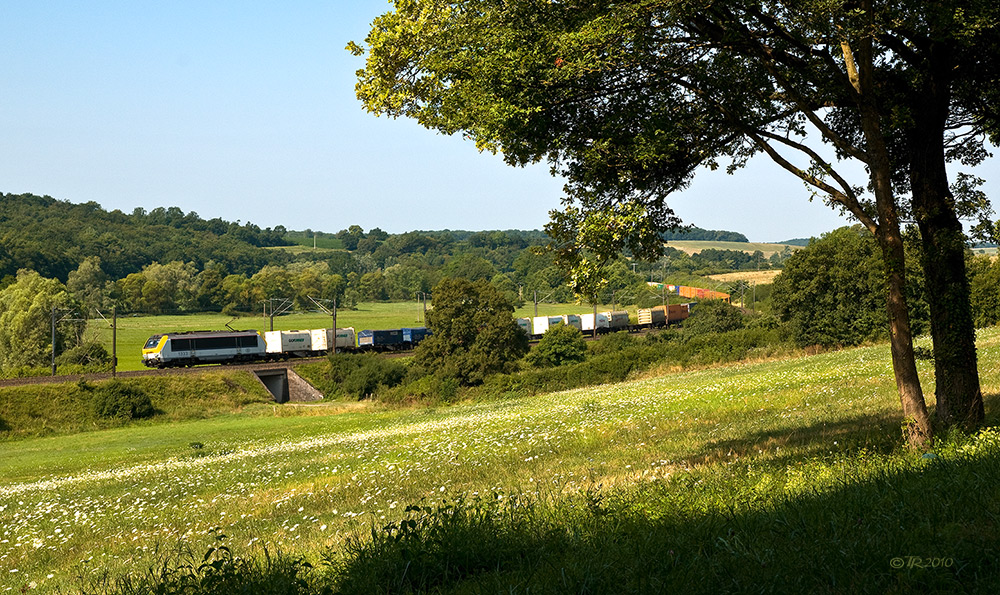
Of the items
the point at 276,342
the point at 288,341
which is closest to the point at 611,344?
the point at 288,341

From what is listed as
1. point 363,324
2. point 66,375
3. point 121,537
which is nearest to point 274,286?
point 363,324

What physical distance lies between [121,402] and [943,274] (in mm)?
59154

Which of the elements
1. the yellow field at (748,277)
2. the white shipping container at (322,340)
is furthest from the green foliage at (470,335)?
the yellow field at (748,277)

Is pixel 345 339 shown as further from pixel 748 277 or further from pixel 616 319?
pixel 748 277

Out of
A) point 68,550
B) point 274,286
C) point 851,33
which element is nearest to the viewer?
point 851,33

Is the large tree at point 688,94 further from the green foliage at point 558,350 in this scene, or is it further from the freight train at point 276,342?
the freight train at point 276,342

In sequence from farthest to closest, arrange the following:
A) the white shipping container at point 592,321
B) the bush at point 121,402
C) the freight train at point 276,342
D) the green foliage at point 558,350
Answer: the white shipping container at point 592,321 → the freight train at point 276,342 → the green foliage at point 558,350 → the bush at point 121,402

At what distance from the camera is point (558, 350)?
2867 inches

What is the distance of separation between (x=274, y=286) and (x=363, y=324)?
4764cm

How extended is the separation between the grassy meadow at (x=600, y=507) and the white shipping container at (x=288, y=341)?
65.0 meters

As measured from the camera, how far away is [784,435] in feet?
Result: 39.1

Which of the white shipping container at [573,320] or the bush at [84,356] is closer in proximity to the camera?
the bush at [84,356]

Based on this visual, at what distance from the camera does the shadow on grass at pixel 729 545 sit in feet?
14.1

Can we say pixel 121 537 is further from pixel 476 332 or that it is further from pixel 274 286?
pixel 274 286
